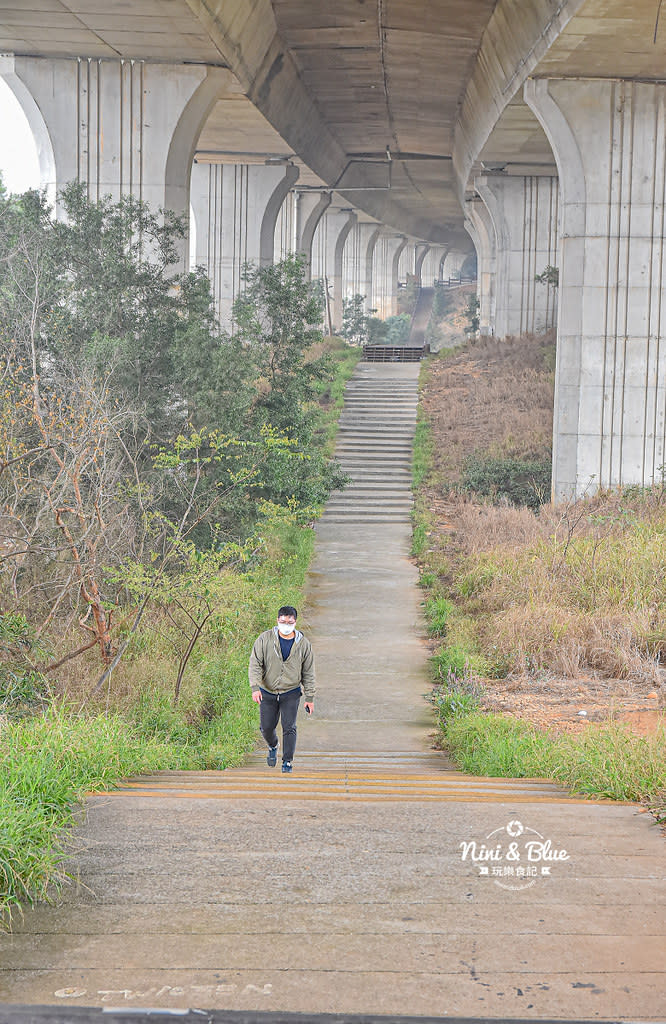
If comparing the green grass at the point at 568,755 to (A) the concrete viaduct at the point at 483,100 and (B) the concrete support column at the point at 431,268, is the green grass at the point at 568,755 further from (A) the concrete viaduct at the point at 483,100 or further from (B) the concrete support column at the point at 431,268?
(B) the concrete support column at the point at 431,268

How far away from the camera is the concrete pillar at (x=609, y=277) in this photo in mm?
17516

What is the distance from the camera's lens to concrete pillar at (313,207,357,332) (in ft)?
163

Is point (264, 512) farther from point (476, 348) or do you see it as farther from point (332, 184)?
point (332, 184)

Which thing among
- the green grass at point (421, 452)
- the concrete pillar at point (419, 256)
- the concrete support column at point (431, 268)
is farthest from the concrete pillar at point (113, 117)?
the concrete support column at point (431, 268)

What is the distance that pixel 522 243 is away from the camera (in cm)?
3231

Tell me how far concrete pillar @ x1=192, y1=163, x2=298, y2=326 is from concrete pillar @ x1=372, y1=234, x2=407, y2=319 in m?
38.2

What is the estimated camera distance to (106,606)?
10.0 metres

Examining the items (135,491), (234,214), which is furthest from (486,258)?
(135,491)

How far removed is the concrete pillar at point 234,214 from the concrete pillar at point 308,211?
848 cm

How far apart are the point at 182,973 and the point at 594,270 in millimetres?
15898

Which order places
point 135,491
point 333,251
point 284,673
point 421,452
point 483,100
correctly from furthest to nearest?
point 333,251, point 421,452, point 483,100, point 135,491, point 284,673

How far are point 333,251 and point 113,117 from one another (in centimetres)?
3329

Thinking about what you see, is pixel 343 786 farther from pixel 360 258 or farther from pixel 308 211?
pixel 360 258

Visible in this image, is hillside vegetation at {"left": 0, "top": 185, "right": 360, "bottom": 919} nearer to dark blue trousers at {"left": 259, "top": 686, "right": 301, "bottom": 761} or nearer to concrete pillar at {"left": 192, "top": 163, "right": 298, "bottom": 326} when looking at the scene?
dark blue trousers at {"left": 259, "top": 686, "right": 301, "bottom": 761}
